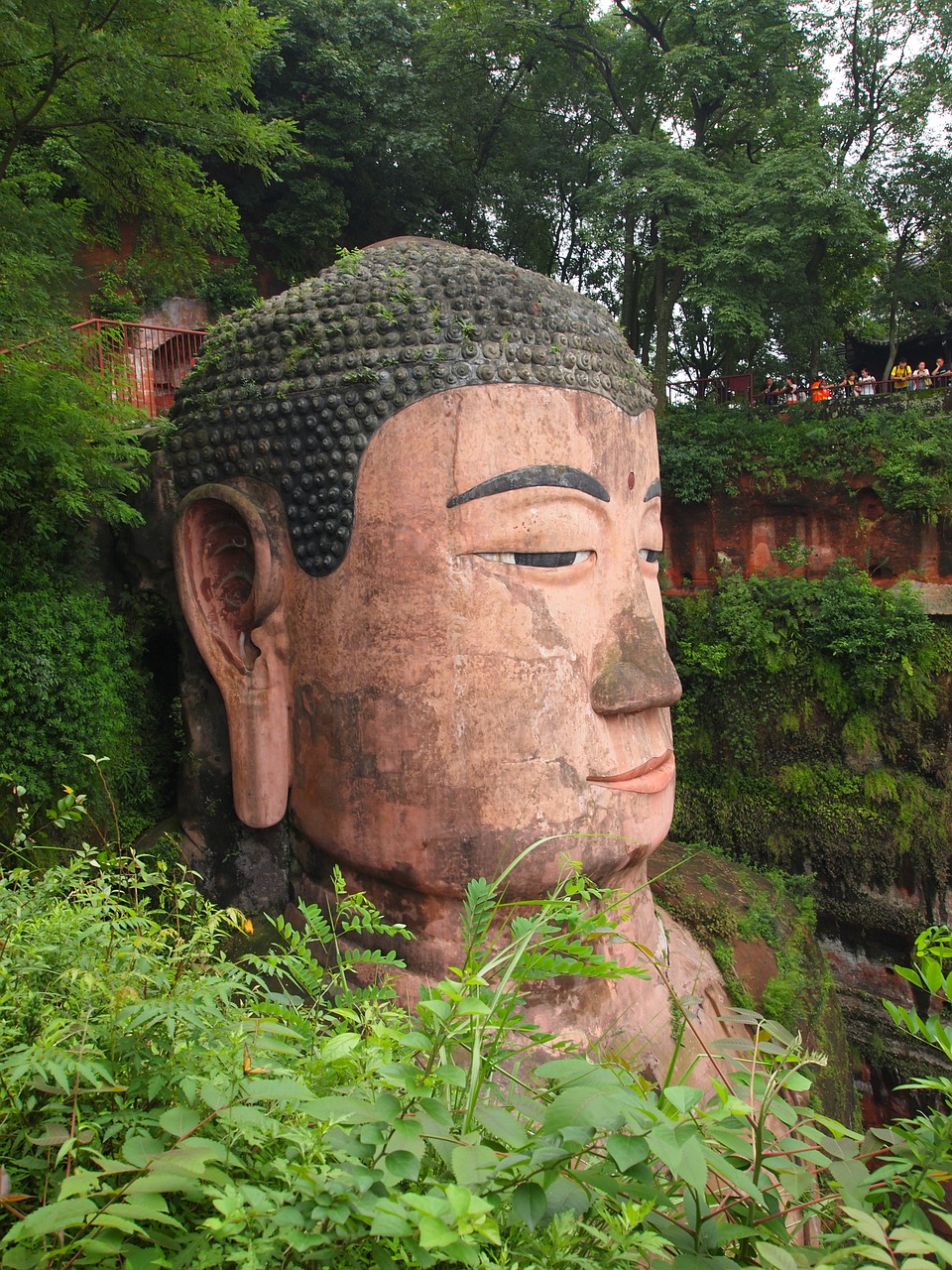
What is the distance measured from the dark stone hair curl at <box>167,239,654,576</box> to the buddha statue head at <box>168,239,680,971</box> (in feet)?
0.04

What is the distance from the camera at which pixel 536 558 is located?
12.5 feet

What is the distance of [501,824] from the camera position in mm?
3613

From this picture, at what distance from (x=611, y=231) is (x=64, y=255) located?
11.0m

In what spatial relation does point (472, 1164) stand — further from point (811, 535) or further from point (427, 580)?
point (811, 535)

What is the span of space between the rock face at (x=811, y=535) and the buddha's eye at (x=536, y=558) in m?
9.61

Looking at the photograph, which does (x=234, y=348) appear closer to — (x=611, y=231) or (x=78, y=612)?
(x=78, y=612)

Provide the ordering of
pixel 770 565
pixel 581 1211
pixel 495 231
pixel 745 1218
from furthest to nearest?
pixel 495 231 < pixel 770 565 < pixel 745 1218 < pixel 581 1211

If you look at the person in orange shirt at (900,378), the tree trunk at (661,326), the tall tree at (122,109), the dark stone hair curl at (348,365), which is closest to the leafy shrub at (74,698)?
the dark stone hair curl at (348,365)

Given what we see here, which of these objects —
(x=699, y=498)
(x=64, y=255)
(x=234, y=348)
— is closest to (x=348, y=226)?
(x=699, y=498)

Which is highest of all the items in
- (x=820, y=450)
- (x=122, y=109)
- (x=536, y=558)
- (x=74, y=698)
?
(x=122, y=109)

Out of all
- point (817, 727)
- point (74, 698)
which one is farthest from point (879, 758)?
point (74, 698)

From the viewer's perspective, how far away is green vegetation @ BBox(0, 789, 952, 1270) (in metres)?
1.22

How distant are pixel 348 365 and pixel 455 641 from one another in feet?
Result: 4.46

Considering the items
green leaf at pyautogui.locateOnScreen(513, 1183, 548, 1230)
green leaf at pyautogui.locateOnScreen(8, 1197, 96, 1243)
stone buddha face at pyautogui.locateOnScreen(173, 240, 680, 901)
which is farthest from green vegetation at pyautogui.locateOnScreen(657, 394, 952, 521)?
green leaf at pyautogui.locateOnScreen(8, 1197, 96, 1243)
